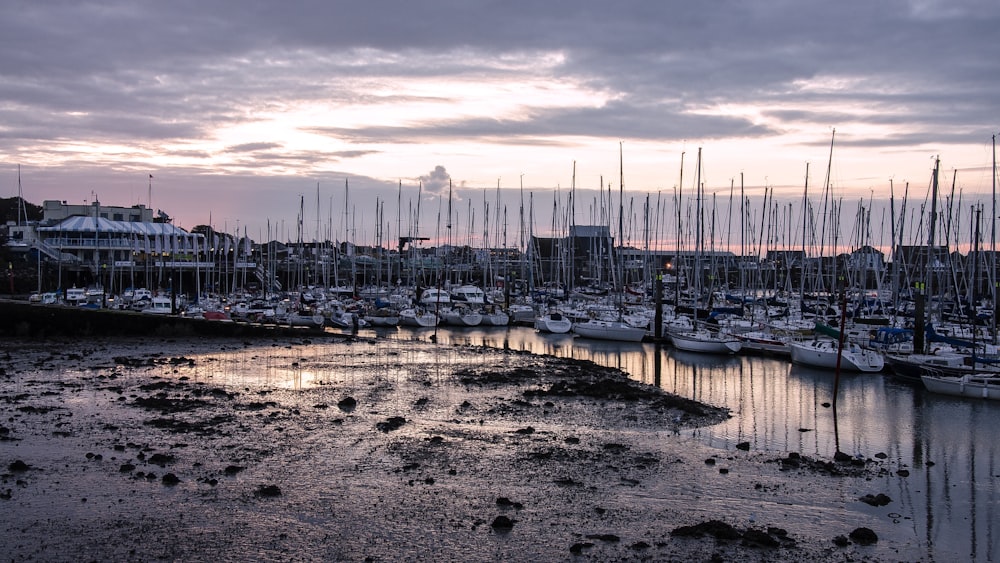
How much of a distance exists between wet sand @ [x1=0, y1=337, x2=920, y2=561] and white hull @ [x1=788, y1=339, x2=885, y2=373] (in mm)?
16257

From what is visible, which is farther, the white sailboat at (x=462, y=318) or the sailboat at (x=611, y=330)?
the white sailboat at (x=462, y=318)

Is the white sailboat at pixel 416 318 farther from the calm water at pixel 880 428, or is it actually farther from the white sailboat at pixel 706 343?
the white sailboat at pixel 706 343

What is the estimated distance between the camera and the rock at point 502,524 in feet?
59.0

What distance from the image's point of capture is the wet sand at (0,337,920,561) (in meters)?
17.0

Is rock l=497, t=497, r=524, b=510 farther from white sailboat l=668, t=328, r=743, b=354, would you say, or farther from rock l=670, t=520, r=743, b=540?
white sailboat l=668, t=328, r=743, b=354

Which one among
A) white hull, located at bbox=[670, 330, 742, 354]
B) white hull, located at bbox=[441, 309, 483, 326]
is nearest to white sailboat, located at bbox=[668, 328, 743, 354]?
white hull, located at bbox=[670, 330, 742, 354]

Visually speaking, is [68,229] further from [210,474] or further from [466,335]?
[210,474]

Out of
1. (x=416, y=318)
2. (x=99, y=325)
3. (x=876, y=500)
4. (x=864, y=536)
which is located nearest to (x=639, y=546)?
(x=864, y=536)

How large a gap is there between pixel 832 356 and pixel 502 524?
3405cm

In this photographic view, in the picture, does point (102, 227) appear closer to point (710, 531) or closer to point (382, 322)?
point (382, 322)

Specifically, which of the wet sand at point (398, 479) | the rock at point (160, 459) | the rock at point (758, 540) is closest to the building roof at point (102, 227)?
the wet sand at point (398, 479)

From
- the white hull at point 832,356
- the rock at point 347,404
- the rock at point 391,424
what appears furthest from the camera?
the white hull at point 832,356

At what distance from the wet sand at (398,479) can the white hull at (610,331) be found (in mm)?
25638

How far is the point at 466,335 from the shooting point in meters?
66.4
